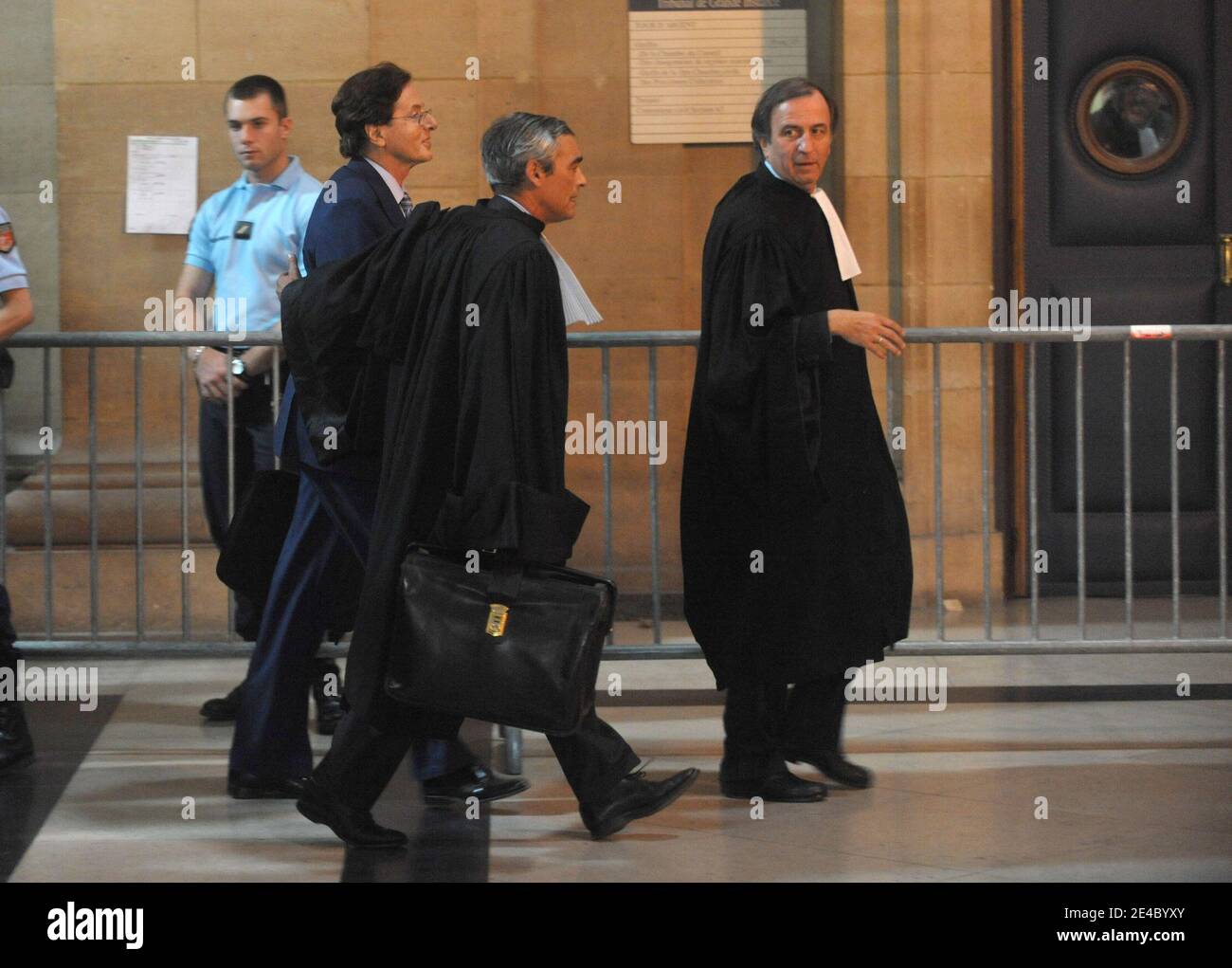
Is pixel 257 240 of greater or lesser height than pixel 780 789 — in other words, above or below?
above

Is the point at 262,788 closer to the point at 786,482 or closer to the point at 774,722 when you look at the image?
the point at 774,722

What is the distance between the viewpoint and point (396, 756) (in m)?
4.74

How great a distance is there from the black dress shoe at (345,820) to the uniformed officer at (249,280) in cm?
161

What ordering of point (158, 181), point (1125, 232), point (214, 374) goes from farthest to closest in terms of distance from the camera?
point (1125, 232) < point (158, 181) < point (214, 374)

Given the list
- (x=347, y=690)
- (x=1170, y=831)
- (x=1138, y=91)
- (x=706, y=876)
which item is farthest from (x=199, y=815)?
(x=1138, y=91)

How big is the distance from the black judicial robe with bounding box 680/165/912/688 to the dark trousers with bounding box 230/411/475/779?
907 millimetres

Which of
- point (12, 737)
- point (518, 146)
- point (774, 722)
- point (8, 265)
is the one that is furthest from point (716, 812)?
point (8, 265)

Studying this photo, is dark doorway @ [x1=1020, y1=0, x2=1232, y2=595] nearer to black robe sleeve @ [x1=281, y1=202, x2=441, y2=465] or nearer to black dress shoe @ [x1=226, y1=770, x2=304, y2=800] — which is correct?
black dress shoe @ [x1=226, y1=770, x2=304, y2=800]

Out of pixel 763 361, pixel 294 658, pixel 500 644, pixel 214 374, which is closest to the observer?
pixel 500 644

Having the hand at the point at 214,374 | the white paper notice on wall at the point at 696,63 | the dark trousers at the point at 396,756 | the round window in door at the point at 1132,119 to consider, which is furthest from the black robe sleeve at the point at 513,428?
the round window in door at the point at 1132,119

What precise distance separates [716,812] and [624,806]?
1.42 ft

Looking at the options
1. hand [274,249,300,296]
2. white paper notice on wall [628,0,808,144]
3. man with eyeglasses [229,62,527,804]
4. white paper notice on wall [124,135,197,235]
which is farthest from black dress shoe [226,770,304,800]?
white paper notice on wall [628,0,808,144]

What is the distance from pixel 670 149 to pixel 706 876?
4.61 metres

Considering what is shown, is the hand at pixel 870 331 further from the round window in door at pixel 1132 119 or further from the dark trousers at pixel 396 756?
the round window in door at pixel 1132 119
